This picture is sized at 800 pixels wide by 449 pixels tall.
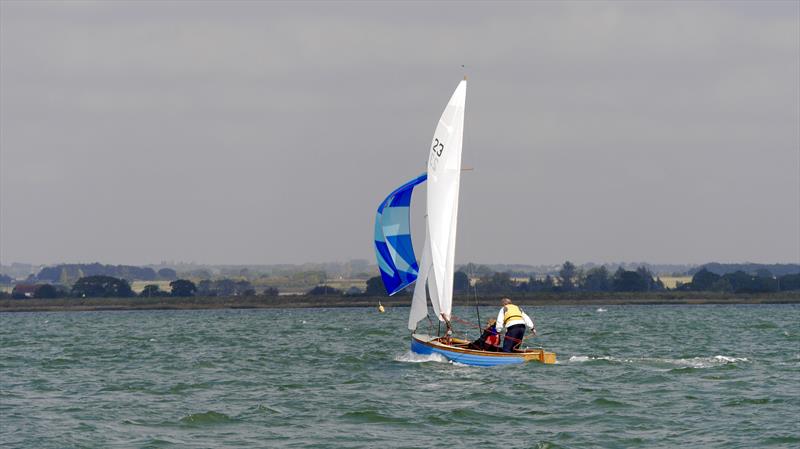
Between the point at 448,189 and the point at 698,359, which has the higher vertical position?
the point at 448,189

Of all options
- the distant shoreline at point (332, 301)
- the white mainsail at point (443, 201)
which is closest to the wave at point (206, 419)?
the white mainsail at point (443, 201)

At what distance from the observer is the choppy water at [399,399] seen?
26.2m

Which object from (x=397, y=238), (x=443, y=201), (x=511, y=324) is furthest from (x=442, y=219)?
(x=511, y=324)

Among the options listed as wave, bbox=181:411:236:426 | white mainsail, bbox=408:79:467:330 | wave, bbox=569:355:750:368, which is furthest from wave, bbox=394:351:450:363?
wave, bbox=181:411:236:426

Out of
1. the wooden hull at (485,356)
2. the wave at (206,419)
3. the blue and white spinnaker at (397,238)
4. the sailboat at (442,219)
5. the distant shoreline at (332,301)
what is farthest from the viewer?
the distant shoreline at (332,301)

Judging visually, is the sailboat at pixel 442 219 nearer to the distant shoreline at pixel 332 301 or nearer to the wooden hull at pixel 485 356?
the wooden hull at pixel 485 356

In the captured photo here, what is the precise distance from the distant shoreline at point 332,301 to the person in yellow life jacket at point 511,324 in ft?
434

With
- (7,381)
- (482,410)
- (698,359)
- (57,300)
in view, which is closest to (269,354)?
(7,381)

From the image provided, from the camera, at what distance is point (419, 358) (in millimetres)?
42031

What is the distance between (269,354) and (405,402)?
64.1 feet

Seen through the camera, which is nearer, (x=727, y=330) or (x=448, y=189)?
(x=448, y=189)

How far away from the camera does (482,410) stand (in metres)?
29.7

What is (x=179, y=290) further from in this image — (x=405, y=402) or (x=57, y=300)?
(x=405, y=402)

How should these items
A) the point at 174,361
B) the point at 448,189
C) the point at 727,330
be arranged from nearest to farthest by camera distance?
the point at 448,189, the point at 174,361, the point at 727,330
